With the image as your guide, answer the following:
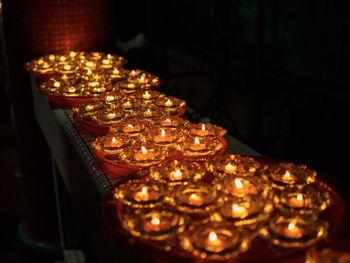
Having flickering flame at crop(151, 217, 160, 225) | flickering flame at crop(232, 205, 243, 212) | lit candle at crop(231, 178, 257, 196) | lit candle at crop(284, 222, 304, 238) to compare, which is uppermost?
lit candle at crop(231, 178, 257, 196)

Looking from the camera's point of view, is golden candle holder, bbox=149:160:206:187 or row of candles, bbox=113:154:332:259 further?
golden candle holder, bbox=149:160:206:187

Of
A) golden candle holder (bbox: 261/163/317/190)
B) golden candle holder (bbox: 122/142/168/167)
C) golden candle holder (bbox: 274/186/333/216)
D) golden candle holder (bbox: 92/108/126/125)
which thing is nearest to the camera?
golden candle holder (bbox: 274/186/333/216)

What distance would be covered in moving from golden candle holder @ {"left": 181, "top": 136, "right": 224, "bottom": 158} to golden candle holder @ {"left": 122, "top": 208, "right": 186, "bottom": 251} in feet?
1.08

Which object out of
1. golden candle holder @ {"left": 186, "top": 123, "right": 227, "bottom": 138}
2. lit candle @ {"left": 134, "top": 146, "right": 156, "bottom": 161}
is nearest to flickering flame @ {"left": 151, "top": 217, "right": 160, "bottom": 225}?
lit candle @ {"left": 134, "top": 146, "right": 156, "bottom": 161}

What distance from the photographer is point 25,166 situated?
2.97m

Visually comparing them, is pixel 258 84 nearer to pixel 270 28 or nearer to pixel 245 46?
pixel 270 28

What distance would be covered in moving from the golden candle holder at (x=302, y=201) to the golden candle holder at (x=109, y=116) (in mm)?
717

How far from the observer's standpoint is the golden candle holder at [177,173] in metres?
1.13

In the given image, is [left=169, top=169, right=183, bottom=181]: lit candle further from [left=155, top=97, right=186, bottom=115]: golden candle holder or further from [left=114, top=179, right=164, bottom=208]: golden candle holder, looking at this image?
[left=155, top=97, right=186, bottom=115]: golden candle holder

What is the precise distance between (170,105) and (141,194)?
687mm

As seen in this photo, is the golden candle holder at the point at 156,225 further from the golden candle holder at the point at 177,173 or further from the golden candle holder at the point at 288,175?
the golden candle holder at the point at 288,175

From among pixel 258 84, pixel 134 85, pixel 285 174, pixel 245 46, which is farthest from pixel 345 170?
pixel 245 46

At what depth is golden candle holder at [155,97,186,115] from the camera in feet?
5.54

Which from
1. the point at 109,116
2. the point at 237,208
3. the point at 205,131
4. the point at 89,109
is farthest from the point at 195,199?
the point at 89,109
